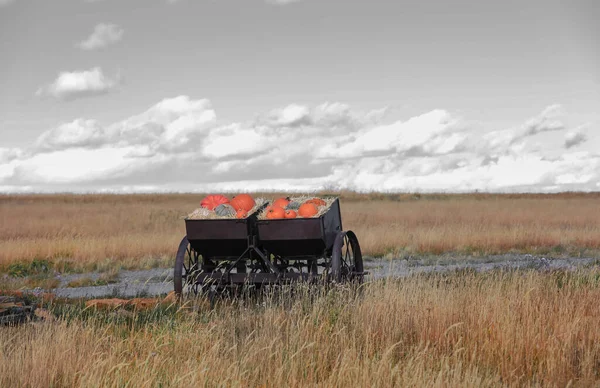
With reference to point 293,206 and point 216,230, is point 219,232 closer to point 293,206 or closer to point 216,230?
point 216,230

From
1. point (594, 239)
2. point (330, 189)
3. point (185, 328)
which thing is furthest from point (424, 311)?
point (330, 189)

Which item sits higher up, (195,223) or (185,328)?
(195,223)

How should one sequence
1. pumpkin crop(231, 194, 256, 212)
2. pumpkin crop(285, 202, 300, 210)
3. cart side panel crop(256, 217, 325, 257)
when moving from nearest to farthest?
cart side panel crop(256, 217, 325, 257), pumpkin crop(231, 194, 256, 212), pumpkin crop(285, 202, 300, 210)

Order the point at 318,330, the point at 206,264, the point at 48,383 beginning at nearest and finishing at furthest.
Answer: the point at 48,383 < the point at 318,330 < the point at 206,264

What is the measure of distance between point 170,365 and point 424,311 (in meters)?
3.39

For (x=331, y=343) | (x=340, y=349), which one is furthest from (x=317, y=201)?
(x=331, y=343)

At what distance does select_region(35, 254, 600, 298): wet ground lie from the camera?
13.9m

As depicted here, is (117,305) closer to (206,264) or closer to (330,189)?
(206,264)

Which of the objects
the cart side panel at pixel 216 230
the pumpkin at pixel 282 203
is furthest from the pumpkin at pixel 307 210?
the cart side panel at pixel 216 230

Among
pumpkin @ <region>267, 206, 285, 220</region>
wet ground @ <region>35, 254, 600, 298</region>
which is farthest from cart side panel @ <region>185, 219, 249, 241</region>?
wet ground @ <region>35, 254, 600, 298</region>

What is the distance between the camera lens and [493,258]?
65.6ft

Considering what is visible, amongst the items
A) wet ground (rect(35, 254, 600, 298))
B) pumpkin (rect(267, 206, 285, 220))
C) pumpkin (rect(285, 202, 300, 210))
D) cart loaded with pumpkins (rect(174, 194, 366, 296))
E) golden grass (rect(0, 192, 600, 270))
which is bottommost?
wet ground (rect(35, 254, 600, 298))

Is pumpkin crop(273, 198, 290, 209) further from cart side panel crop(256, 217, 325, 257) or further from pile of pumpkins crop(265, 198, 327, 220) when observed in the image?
cart side panel crop(256, 217, 325, 257)

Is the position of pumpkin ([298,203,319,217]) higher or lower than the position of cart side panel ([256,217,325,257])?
higher
